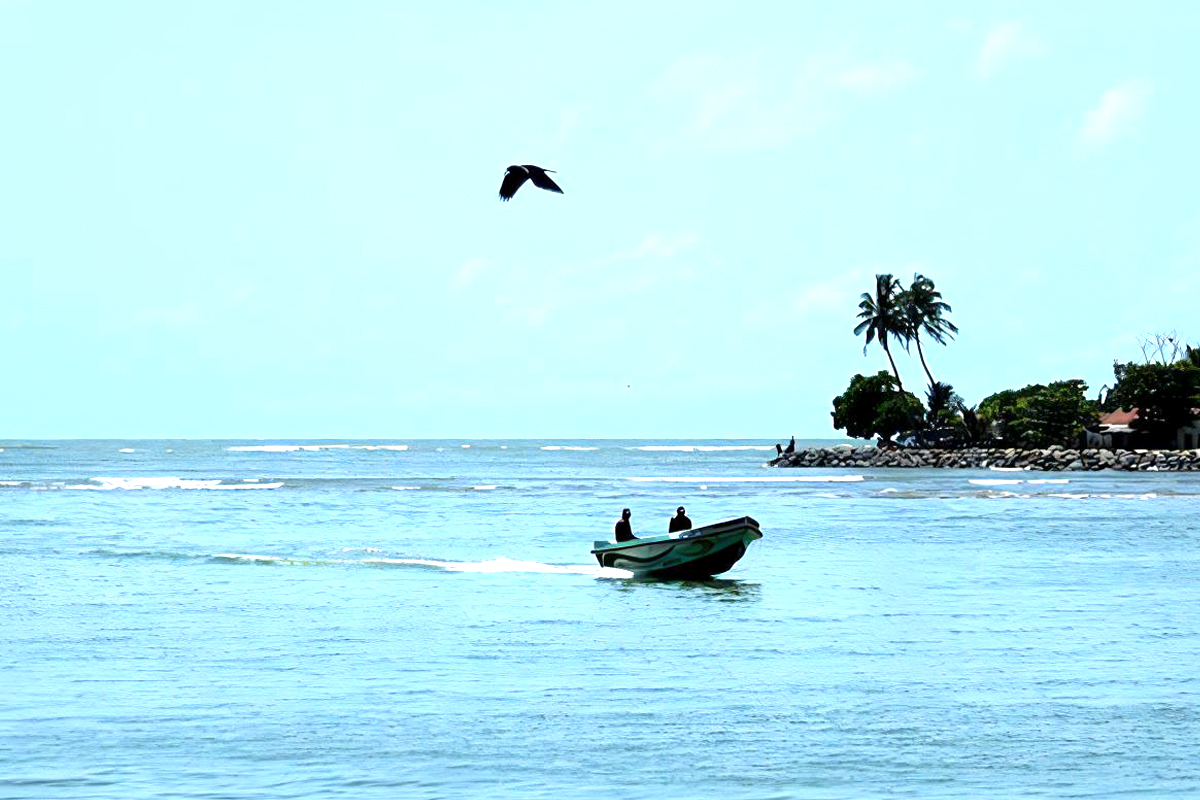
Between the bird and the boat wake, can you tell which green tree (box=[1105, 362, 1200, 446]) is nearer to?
the boat wake

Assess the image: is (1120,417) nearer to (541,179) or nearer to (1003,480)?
(1003,480)

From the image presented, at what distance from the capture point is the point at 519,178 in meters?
19.7

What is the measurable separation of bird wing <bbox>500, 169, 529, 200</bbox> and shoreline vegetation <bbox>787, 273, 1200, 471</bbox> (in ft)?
252

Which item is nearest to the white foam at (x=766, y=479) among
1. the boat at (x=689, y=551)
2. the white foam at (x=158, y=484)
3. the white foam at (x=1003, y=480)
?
the white foam at (x=1003, y=480)

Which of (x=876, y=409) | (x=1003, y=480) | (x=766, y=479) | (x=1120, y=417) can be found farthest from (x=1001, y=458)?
(x=876, y=409)

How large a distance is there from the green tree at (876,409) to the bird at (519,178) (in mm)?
101602

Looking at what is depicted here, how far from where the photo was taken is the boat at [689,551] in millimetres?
29734

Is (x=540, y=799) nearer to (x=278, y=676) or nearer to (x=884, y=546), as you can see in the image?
(x=278, y=676)

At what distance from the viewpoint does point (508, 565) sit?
106 ft

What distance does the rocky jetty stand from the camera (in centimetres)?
9038

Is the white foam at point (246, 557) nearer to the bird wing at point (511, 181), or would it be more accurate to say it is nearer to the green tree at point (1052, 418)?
the bird wing at point (511, 181)

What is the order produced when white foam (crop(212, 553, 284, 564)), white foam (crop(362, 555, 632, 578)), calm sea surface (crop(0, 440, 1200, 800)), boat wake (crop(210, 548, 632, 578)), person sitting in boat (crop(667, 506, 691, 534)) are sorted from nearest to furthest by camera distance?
1. calm sea surface (crop(0, 440, 1200, 800))
2. person sitting in boat (crop(667, 506, 691, 534))
3. white foam (crop(362, 555, 632, 578))
4. boat wake (crop(210, 548, 632, 578))
5. white foam (crop(212, 553, 284, 564))

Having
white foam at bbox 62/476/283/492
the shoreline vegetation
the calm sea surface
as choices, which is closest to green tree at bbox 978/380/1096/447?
the shoreline vegetation

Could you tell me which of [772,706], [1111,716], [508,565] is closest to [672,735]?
[772,706]
